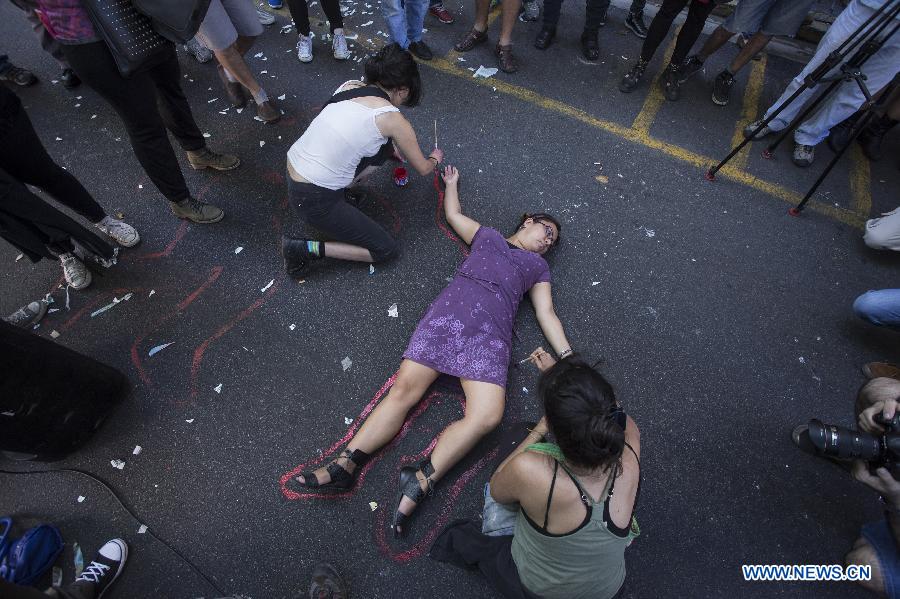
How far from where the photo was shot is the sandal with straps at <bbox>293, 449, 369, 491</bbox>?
2410 mm

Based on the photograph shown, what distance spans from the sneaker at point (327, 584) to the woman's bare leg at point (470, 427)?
0.60 m

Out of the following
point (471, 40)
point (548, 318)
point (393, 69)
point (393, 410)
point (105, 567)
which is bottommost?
point (105, 567)

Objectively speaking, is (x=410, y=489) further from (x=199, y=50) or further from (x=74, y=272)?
(x=199, y=50)

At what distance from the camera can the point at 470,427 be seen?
2439 millimetres

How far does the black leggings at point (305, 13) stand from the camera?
424 cm

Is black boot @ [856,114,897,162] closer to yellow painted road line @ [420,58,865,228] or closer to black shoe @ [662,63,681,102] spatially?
yellow painted road line @ [420,58,865,228]

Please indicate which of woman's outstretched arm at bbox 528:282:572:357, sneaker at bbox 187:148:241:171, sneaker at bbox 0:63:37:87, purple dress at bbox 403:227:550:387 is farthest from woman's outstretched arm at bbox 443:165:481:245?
sneaker at bbox 0:63:37:87

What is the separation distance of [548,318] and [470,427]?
2.95 ft

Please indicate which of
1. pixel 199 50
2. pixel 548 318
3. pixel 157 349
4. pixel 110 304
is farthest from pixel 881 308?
pixel 199 50

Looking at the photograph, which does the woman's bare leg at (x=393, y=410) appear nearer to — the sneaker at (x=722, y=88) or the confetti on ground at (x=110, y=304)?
the confetti on ground at (x=110, y=304)

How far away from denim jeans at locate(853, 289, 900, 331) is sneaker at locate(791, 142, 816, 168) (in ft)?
4.94

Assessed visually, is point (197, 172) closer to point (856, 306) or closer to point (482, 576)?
point (482, 576)

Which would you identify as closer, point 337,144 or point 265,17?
point 337,144

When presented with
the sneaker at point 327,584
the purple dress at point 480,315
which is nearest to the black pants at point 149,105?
the purple dress at point 480,315
